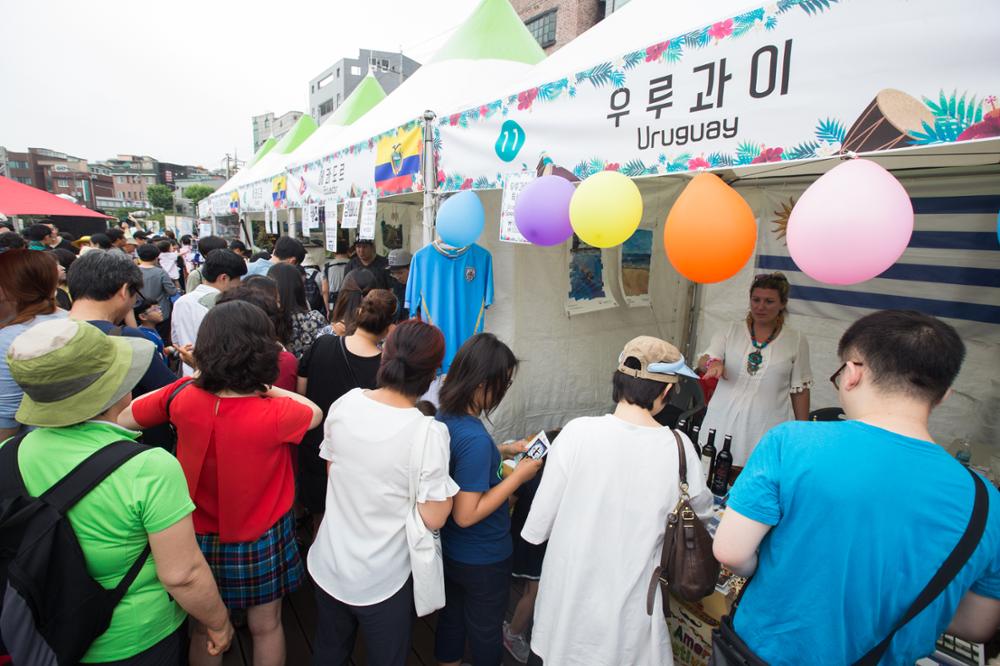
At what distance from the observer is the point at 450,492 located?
4.70 feet

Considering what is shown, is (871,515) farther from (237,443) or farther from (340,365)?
(340,365)

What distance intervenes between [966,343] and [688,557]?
3.09 metres

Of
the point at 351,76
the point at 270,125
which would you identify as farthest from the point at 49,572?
the point at 270,125

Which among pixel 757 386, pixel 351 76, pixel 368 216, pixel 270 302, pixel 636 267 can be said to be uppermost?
pixel 351 76

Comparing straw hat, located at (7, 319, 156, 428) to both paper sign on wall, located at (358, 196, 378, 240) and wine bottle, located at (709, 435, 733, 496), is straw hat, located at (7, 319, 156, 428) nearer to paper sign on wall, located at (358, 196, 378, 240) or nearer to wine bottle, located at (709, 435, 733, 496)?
wine bottle, located at (709, 435, 733, 496)

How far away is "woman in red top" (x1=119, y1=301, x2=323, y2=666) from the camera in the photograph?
1.48 metres

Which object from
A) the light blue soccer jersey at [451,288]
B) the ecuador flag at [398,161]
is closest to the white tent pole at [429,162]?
the ecuador flag at [398,161]

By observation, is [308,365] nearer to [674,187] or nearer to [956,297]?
[674,187]

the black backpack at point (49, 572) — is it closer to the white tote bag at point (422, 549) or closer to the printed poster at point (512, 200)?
the white tote bag at point (422, 549)

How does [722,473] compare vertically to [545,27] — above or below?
below

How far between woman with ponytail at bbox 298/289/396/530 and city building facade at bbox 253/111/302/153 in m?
58.4

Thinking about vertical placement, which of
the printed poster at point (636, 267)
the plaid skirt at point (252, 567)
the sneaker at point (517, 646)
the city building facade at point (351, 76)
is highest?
the city building facade at point (351, 76)

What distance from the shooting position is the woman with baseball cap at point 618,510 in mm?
1351

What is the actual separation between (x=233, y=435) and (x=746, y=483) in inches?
58.4
